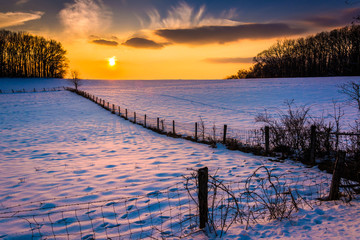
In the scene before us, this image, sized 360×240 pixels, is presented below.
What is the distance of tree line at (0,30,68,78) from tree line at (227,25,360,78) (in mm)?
72229

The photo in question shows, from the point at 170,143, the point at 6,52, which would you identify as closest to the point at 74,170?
the point at 170,143

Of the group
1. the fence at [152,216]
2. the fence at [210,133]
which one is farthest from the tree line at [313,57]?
the fence at [152,216]

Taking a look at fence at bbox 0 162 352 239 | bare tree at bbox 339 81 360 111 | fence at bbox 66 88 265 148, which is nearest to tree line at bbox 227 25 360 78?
bare tree at bbox 339 81 360 111

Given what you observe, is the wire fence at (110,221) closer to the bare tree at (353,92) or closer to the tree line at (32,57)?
the bare tree at (353,92)

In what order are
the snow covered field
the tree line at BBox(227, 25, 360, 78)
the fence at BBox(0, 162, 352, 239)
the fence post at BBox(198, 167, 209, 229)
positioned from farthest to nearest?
1. the tree line at BBox(227, 25, 360, 78)
2. the snow covered field
3. the fence at BBox(0, 162, 352, 239)
4. the fence post at BBox(198, 167, 209, 229)

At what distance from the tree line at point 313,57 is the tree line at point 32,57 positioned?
237ft

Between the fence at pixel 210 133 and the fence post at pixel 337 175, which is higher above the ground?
the fence post at pixel 337 175

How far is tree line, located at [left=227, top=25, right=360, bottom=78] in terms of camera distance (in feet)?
201

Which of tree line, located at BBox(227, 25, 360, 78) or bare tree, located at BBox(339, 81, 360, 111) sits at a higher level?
tree line, located at BBox(227, 25, 360, 78)

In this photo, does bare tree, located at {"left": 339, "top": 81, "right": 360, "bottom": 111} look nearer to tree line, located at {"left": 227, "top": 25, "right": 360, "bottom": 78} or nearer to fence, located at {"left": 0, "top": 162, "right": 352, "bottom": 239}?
fence, located at {"left": 0, "top": 162, "right": 352, "bottom": 239}

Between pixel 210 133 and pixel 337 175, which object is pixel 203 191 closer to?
pixel 337 175

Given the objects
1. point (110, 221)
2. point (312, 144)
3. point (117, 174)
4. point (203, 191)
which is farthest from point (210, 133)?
point (203, 191)

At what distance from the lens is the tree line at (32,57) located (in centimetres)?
7812

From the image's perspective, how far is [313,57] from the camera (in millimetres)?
73312
